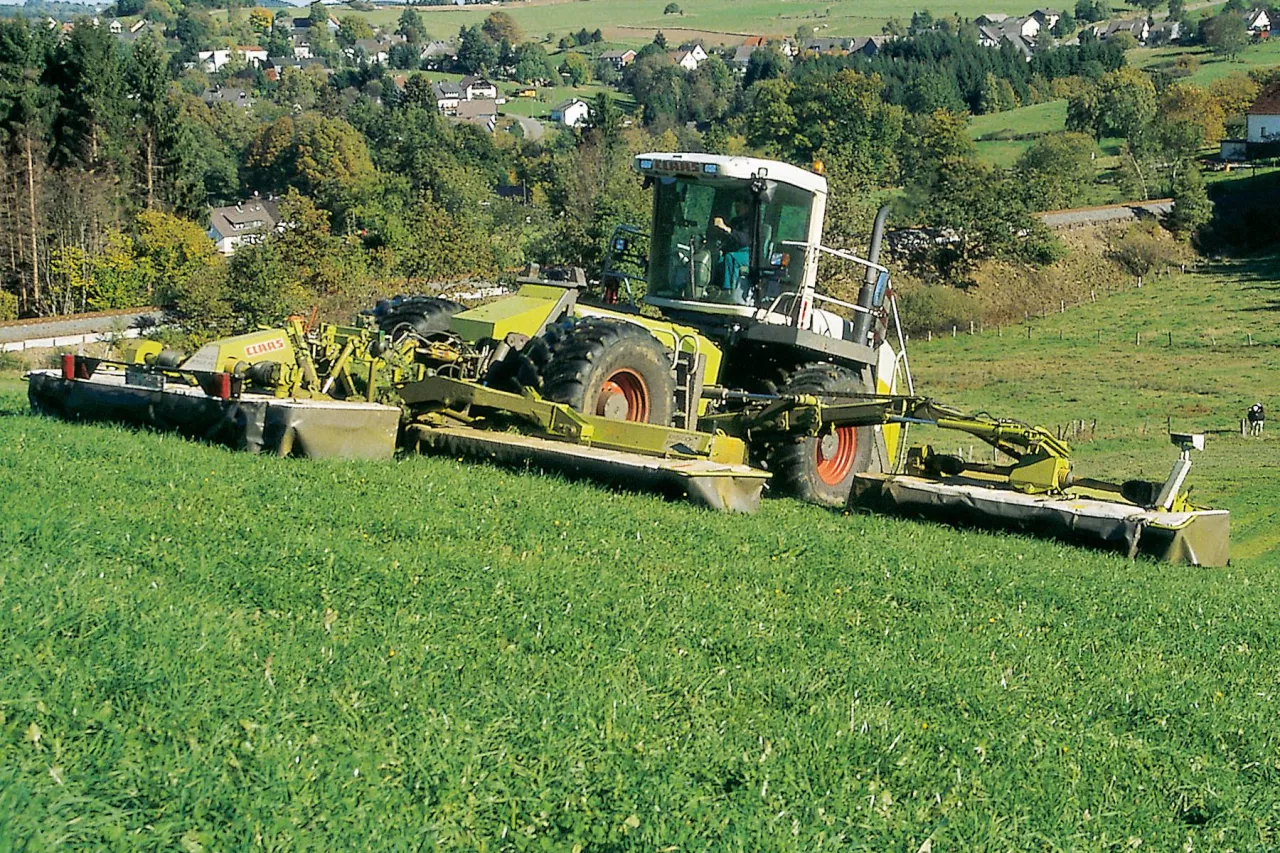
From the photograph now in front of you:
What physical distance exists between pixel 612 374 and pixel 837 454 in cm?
379

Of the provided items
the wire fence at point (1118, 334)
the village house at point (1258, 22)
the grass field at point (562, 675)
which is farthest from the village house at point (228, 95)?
the grass field at point (562, 675)

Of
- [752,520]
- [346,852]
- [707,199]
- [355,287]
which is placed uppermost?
[707,199]

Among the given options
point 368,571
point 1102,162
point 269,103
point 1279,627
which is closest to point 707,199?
point 1279,627

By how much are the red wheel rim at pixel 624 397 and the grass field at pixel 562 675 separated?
181 cm

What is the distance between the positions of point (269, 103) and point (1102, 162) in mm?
102456

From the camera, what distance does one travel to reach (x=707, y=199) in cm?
1574

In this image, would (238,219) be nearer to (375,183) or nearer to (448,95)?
(375,183)

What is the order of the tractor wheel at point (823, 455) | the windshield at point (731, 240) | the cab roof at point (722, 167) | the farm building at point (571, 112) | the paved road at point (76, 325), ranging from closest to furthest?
the tractor wheel at point (823, 455)
the cab roof at point (722, 167)
the windshield at point (731, 240)
the paved road at point (76, 325)
the farm building at point (571, 112)

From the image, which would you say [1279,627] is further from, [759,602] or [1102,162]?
[1102,162]

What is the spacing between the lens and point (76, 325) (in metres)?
56.3

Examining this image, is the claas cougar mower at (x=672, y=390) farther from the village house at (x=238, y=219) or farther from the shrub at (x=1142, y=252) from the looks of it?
the village house at (x=238, y=219)

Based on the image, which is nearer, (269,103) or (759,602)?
(759,602)

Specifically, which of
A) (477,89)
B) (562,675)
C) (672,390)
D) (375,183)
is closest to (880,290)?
(672,390)

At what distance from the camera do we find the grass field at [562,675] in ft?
16.6
